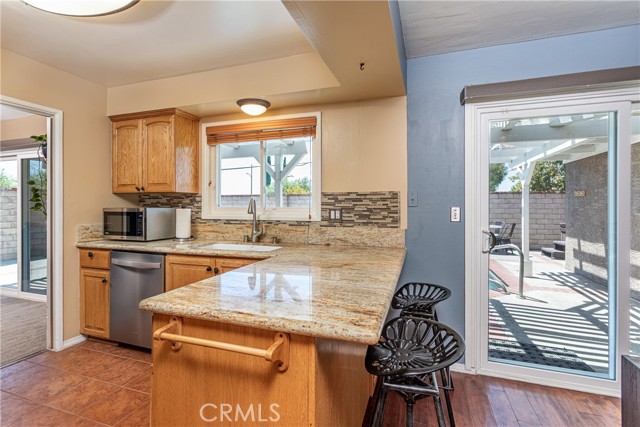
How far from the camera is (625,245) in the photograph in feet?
6.34

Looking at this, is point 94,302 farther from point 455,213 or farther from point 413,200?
point 455,213

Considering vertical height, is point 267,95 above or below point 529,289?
above

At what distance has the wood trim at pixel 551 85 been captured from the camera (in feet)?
6.12


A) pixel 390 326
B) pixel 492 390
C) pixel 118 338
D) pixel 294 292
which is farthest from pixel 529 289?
pixel 118 338

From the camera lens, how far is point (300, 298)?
1031 millimetres

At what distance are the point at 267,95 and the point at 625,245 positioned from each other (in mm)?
2651

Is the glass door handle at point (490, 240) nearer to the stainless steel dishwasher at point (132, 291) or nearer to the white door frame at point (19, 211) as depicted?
the stainless steel dishwasher at point (132, 291)

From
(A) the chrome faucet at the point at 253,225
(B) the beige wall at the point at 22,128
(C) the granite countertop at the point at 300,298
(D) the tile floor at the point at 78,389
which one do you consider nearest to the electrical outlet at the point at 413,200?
(C) the granite countertop at the point at 300,298

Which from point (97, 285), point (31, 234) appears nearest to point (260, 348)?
point (97, 285)

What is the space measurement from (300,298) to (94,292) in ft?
8.26

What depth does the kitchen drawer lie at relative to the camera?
8.53ft

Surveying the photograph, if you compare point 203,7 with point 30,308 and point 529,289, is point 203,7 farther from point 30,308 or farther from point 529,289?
point 30,308

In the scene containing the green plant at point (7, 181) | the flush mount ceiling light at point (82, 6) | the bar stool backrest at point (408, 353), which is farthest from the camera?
the green plant at point (7, 181)

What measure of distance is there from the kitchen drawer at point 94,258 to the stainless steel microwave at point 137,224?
207mm
